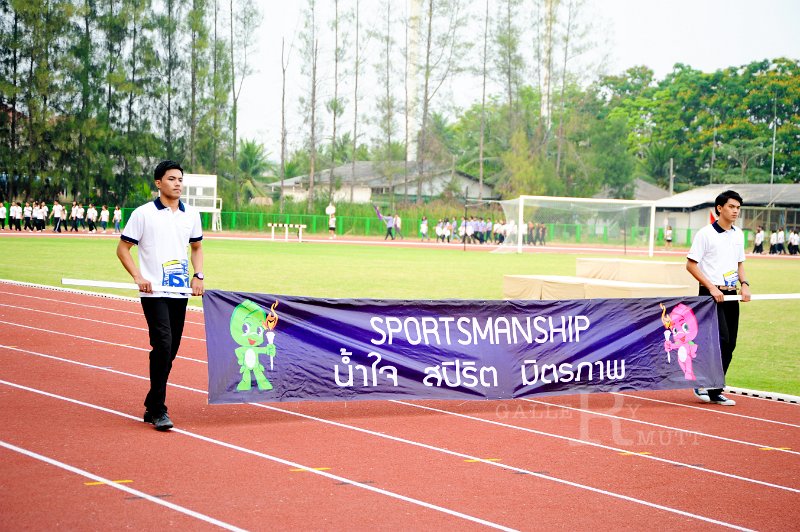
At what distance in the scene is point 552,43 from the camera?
249ft

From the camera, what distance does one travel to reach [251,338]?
25.9 feet

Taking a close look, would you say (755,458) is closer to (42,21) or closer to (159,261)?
(159,261)

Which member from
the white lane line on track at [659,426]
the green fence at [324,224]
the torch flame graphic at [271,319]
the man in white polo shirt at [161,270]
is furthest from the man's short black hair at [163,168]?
the green fence at [324,224]

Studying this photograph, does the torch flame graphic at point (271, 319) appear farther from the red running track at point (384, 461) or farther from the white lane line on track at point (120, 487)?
the white lane line on track at point (120, 487)

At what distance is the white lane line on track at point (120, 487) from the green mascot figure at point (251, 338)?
1.83 m

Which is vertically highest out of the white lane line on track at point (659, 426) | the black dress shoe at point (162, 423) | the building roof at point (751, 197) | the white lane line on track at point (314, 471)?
the building roof at point (751, 197)

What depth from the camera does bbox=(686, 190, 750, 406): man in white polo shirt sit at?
9133 mm

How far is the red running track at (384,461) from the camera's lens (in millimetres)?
5430

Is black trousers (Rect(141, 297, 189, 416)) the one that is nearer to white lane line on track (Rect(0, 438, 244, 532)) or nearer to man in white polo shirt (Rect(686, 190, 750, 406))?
white lane line on track (Rect(0, 438, 244, 532))

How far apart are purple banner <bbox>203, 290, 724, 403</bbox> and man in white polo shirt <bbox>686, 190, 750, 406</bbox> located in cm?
16

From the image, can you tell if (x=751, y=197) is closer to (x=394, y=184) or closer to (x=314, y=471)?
(x=394, y=184)

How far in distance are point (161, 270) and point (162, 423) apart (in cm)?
119

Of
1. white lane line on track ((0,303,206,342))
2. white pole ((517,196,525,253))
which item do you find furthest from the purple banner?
white pole ((517,196,525,253))

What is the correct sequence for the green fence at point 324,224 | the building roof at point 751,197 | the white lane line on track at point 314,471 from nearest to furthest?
the white lane line on track at point 314,471 → the green fence at point 324,224 → the building roof at point 751,197
